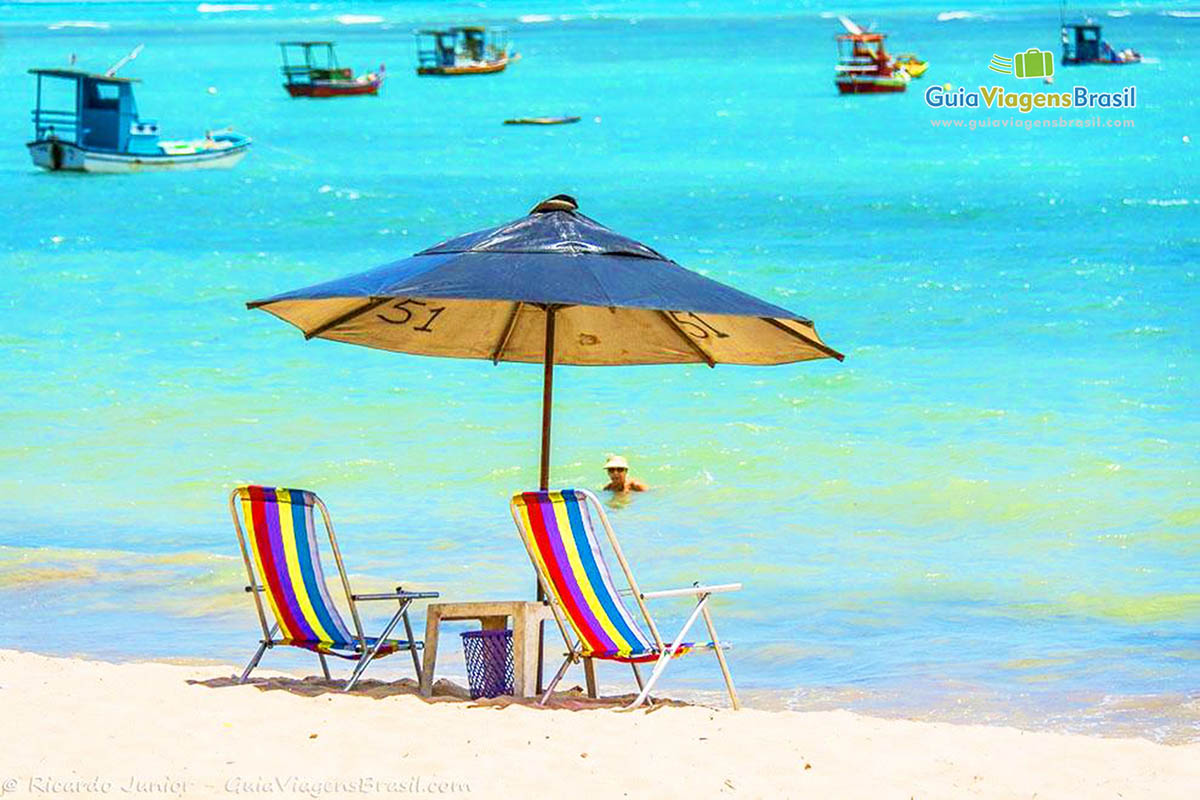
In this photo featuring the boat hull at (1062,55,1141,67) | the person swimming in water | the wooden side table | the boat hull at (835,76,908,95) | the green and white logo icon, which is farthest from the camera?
the green and white logo icon

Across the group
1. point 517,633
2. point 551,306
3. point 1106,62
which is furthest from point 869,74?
point 517,633

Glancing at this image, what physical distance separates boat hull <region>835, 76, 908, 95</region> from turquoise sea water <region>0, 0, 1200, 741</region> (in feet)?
105

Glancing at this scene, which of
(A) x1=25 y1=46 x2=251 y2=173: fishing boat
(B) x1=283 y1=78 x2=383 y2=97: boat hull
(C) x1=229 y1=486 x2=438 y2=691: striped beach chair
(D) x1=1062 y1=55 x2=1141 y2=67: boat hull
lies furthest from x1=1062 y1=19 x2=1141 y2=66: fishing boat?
(C) x1=229 y1=486 x2=438 y2=691: striped beach chair

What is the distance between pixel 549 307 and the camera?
6855 millimetres

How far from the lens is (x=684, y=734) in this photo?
6012 millimetres

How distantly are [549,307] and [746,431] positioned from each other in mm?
8579

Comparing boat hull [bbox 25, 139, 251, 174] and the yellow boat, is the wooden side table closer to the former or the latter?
boat hull [bbox 25, 139, 251, 174]

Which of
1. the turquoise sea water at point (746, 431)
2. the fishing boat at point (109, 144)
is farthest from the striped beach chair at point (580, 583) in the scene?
the fishing boat at point (109, 144)

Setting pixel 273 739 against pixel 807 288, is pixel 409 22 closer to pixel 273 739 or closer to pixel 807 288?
pixel 807 288

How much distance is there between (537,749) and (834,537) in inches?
238

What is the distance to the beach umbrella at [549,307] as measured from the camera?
6203mm

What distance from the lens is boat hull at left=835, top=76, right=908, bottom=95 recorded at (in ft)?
244

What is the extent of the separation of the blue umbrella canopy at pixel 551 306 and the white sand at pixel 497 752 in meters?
1.39

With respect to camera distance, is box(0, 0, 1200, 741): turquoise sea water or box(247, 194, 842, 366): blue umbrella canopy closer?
box(247, 194, 842, 366): blue umbrella canopy
